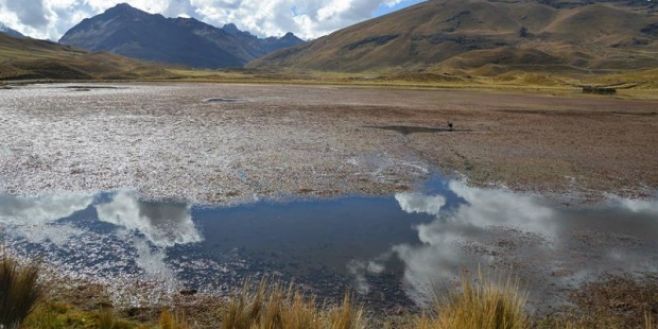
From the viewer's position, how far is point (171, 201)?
15.8 meters

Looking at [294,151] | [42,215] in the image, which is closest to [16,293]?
[42,215]

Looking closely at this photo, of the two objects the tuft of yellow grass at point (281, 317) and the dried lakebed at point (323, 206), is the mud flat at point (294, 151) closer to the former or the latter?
the dried lakebed at point (323, 206)

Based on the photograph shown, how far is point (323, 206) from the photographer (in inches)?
631

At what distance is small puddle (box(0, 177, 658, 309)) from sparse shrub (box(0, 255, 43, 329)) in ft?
10.1

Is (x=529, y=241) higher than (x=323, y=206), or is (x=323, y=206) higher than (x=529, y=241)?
(x=323, y=206)

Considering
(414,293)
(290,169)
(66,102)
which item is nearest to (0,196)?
(290,169)

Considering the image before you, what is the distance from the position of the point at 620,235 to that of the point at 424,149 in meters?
13.3

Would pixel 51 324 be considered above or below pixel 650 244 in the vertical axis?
above

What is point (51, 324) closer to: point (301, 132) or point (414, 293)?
point (414, 293)

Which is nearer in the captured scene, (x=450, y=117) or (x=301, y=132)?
(x=301, y=132)

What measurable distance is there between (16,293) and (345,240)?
762cm

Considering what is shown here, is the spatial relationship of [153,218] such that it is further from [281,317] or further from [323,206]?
[281,317]

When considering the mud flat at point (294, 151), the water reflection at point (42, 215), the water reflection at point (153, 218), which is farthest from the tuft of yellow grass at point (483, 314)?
the mud flat at point (294, 151)

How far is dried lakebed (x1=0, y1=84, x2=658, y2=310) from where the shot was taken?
10820mm
